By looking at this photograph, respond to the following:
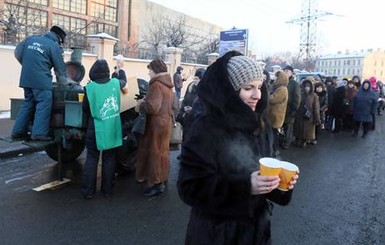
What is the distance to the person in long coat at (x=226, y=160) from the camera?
2012 mm

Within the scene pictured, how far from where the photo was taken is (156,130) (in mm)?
5652

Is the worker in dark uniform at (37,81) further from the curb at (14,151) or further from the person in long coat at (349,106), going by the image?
the person in long coat at (349,106)

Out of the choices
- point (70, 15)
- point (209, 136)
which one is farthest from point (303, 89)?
point (70, 15)

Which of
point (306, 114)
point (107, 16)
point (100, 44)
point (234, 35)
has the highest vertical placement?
point (107, 16)

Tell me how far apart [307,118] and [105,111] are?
6.93 m

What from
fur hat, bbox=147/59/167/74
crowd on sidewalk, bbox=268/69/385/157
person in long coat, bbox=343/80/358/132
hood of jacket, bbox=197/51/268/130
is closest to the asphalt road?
fur hat, bbox=147/59/167/74

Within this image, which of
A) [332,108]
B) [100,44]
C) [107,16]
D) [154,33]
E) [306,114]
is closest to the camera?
[306,114]

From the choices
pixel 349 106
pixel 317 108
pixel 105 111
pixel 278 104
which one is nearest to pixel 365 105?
pixel 349 106

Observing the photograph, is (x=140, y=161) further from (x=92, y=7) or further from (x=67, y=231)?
(x=92, y=7)

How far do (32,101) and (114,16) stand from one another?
4691 centimetres

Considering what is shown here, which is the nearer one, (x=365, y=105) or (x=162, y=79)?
(x=162, y=79)

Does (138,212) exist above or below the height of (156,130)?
below

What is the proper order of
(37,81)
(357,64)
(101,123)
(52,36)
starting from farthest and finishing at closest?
(357,64) < (52,36) < (37,81) < (101,123)

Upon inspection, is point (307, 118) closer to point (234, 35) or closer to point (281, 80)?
point (281, 80)
